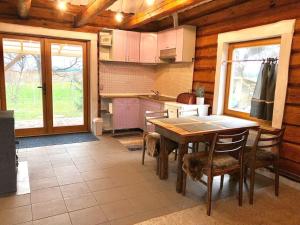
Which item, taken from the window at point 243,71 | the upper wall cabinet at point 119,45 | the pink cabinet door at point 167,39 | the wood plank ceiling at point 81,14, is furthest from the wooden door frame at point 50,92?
the window at point 243,71

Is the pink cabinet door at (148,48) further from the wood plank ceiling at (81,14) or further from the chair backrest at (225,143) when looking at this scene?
the chair backrest at (225,143)

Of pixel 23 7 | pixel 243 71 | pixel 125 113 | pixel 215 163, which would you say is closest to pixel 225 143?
pixel 215 163

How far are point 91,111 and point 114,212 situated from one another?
10.7 ft

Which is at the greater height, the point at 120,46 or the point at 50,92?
the point at 120,46

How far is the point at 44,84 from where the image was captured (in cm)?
491

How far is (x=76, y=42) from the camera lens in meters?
5.06

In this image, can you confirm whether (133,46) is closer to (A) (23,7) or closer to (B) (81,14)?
(B) (81,14)

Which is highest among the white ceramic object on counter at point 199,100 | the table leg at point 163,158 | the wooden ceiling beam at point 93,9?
the wooden ceiling beam at point 93,9

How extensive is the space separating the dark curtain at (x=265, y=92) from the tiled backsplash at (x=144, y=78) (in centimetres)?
158

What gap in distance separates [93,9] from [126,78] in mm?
2198

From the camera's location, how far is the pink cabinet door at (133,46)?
519 cm

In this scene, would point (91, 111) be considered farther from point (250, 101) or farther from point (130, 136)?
point (250, 101)

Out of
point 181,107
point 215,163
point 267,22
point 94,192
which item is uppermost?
point 267,22

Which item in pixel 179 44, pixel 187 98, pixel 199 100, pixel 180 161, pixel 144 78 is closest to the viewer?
pixel 180 161
